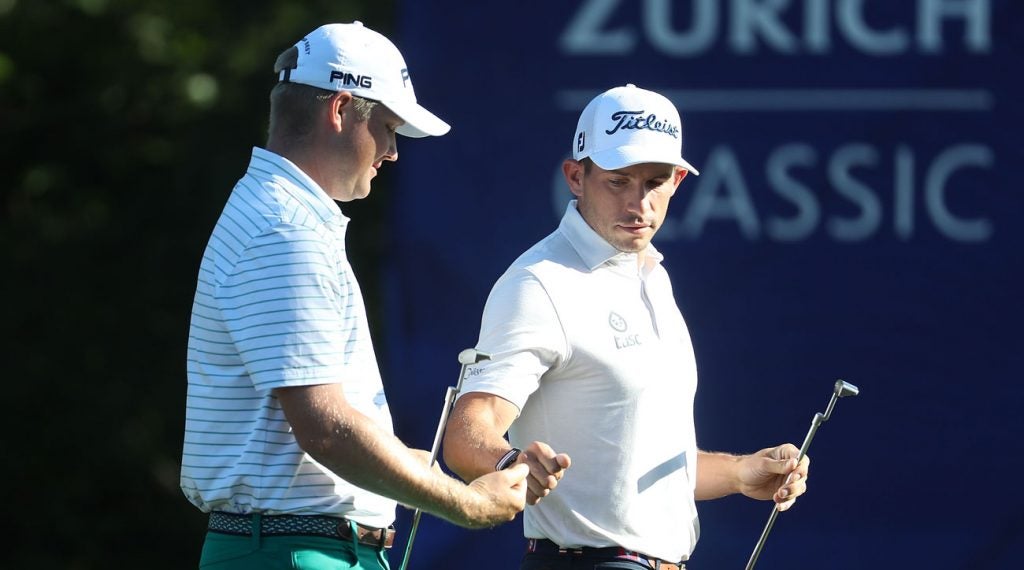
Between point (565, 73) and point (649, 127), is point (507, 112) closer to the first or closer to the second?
point (565, 73)

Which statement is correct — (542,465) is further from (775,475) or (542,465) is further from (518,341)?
(775,475)

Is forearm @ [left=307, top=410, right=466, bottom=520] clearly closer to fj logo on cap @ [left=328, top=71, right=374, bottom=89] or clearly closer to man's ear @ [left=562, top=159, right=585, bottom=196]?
fj logo on cap @ [left=328, top=71, right=374, bottom=89]

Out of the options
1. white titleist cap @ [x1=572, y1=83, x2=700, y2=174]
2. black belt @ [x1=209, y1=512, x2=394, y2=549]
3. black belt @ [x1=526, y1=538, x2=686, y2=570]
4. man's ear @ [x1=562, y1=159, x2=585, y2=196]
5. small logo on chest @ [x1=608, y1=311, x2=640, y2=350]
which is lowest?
black belt @ [x1=526, y1=538, x2=686, y2=570]

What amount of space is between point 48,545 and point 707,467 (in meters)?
3.83

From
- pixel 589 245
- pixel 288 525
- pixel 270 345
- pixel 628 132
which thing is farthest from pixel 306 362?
pixel 628 132

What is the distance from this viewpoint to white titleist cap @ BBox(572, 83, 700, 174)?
3.42 metres

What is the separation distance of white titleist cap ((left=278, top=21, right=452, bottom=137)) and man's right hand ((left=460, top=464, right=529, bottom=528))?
0.60 meters

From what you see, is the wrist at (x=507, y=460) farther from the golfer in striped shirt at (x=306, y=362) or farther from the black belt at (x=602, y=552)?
the black belt at (x=602, y=552)

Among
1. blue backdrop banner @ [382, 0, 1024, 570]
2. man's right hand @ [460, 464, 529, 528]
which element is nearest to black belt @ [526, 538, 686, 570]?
man's right hand @ [460, 464, 529, 528]

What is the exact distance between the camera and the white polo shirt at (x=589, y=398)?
3.26 m

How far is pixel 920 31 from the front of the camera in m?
4.85

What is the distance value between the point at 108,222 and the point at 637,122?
3.76 metres

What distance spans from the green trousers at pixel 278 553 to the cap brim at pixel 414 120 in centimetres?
70

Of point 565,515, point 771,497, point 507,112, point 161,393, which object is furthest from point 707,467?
point 161,393
